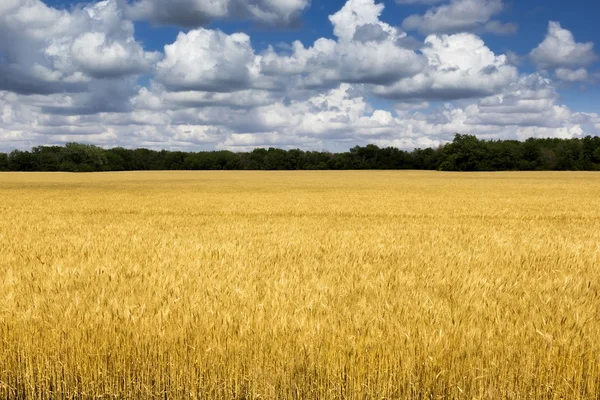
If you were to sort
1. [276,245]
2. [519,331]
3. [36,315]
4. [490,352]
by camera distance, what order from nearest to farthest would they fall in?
[490,352] → [519,331] → [36,315] → [276,245]

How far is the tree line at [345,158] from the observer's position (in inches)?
4675

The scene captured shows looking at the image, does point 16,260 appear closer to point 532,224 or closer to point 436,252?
point 436,252

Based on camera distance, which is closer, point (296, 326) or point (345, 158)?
point (296, 326)

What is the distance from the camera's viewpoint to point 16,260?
9.25 meters

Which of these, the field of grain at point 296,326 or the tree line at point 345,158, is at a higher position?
the tree line at point 345,158

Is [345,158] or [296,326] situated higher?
[345,158]

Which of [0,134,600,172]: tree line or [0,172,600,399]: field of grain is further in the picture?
[0,134,600,172]: tree line

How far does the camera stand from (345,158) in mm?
136625

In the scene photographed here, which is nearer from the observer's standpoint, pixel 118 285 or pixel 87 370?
pixel 87 370

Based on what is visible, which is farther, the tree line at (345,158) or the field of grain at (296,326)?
the tree line at (345,158)

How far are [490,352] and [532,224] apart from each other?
15593 millimetres

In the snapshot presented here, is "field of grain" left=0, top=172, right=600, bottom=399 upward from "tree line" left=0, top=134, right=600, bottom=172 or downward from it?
downward

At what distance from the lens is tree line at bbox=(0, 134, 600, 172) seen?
11875 cm

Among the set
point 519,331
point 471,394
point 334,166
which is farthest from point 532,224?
point 334,166
